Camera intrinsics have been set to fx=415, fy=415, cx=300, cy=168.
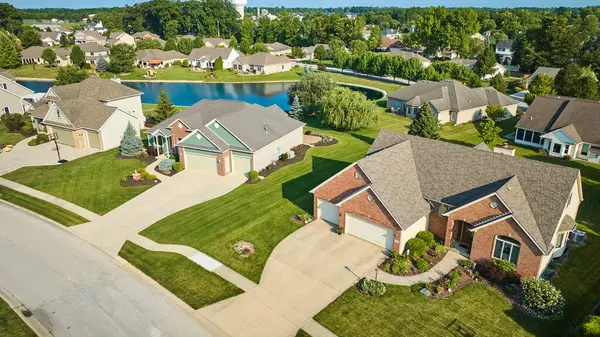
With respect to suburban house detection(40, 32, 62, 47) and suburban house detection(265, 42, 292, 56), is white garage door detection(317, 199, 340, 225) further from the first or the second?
suburban house detection(40, 32, 62, 47)

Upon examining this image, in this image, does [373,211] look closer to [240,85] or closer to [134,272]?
[134,272]

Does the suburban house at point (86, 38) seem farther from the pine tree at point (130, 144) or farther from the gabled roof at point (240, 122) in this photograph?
the gabled roof at point (240, 122)

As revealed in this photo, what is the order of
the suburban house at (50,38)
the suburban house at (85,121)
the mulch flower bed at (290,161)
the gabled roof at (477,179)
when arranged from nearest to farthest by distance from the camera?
the gabled roof at (477,179)
the mulch flower bed at (290,161)
the suburban house at (85,121)
the suburban house at (50,38)

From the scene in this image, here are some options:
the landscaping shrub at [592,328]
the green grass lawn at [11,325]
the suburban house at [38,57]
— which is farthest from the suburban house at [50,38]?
the landscaping shrub at [592,328]

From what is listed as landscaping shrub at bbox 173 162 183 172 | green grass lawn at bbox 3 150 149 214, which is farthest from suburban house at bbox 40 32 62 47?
landscaping shrub at bbox 173 162 183 172

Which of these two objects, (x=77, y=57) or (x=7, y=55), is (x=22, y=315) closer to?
(x=77, y=57)

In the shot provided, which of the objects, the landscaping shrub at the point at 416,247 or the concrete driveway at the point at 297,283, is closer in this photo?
the concrete driveway at the point at 297,283
